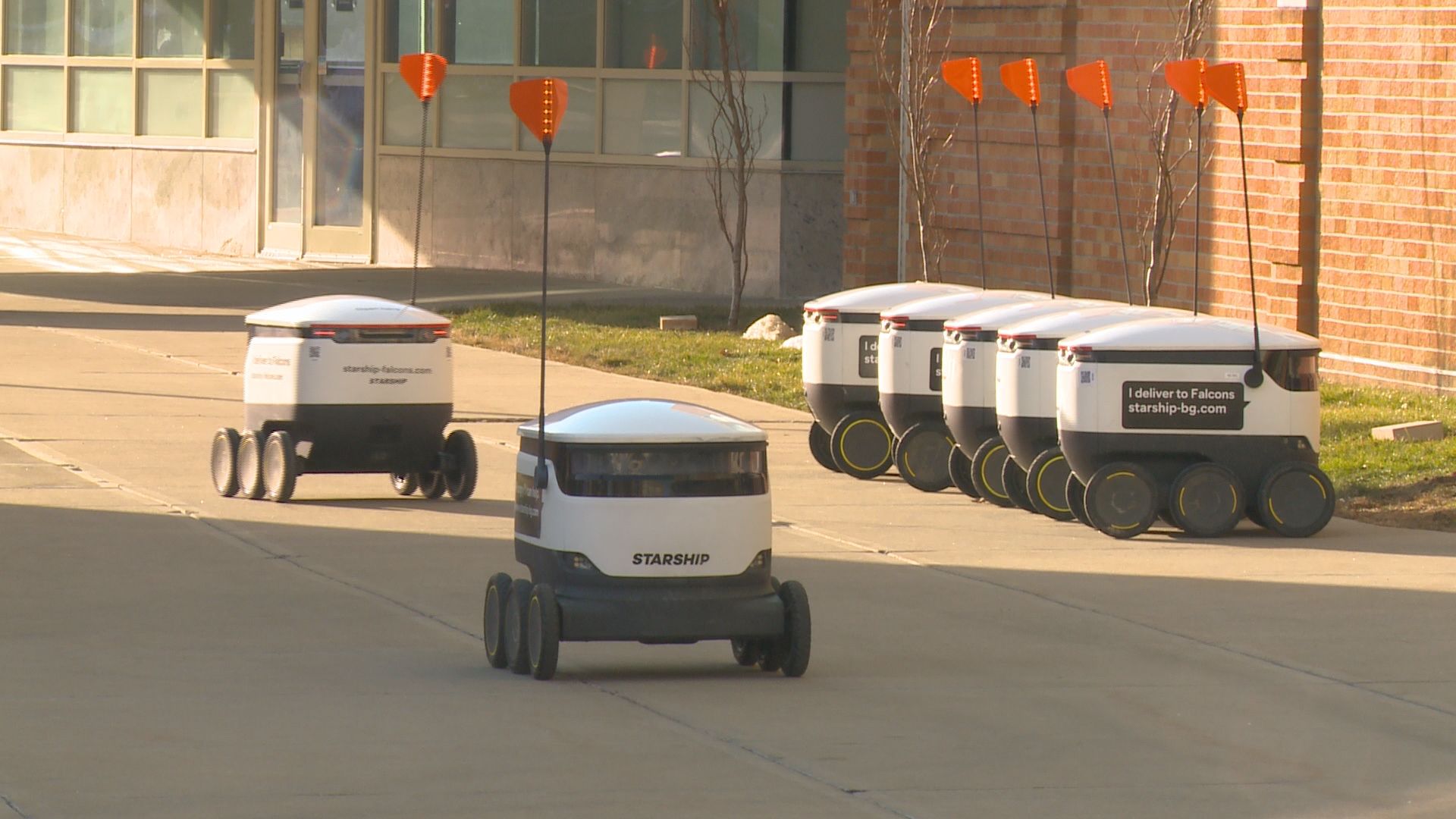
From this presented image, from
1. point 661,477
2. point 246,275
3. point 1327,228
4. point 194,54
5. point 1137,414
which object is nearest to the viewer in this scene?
point 661,477

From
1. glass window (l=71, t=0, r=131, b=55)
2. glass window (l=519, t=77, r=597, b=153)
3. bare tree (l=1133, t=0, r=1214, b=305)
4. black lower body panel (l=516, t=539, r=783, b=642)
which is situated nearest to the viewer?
black lower body panel (l=516, t=539, r=783, b=642)

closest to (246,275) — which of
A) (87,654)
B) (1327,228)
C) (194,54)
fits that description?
(194,54)

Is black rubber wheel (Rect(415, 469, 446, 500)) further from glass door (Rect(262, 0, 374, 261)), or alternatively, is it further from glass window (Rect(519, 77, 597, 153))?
glass door (Rect(262, 0, 374, 261))

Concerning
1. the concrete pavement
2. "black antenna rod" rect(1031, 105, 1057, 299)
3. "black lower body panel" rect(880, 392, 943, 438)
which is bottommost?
the concrete pavement

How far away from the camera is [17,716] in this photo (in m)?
7.71

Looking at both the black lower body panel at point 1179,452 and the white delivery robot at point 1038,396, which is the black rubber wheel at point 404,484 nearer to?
the white delivery robot at point 1038,396

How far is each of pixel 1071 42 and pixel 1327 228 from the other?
3.76 meters

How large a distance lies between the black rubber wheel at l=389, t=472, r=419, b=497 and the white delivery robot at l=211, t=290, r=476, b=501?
0.30 metres

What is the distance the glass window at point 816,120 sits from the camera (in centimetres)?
2644

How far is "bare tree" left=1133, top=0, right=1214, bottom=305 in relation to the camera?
1841cm

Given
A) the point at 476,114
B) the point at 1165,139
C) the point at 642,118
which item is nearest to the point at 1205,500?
the point at 1165,139

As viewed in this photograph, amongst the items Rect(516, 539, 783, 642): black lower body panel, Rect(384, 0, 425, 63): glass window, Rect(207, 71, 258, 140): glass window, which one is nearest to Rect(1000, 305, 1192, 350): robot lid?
Rect(516, 539, 783, 642): black lower body panel

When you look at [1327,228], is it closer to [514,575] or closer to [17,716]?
[514,575]

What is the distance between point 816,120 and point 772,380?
786 centimetres
